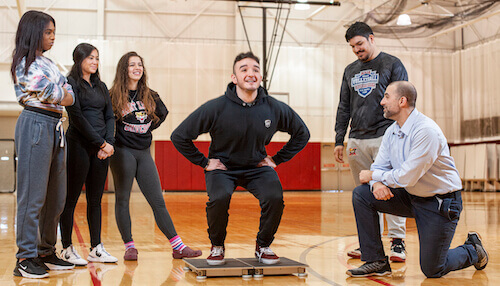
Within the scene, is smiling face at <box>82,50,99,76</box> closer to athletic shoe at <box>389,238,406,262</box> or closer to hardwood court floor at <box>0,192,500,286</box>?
hardwood court floor at <box>0,192,500,286</box>

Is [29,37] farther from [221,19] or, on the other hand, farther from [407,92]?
[221,19]

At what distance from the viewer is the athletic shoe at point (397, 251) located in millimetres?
3822

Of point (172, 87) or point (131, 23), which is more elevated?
point (131, 23)

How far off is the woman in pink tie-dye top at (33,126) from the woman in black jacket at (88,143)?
1.07 feet

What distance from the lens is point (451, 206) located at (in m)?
3.15

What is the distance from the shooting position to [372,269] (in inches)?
128

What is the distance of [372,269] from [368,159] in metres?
1.05

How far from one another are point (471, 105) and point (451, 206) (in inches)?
636

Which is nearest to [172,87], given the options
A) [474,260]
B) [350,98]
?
[350,98]

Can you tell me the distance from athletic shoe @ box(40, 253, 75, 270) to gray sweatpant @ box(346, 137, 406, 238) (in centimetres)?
216

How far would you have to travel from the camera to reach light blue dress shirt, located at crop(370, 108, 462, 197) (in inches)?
122

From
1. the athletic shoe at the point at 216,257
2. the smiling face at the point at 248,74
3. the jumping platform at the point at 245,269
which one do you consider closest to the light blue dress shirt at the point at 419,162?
the jumping platform at the point at 245,269

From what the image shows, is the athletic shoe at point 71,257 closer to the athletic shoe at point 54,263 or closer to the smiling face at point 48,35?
the athletic shoe at point 54,263

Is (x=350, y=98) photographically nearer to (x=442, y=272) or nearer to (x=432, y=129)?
(x=432, y=129)
